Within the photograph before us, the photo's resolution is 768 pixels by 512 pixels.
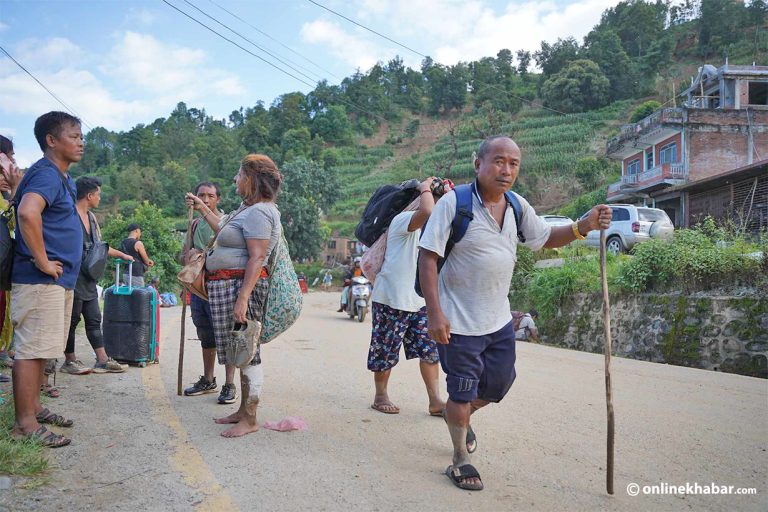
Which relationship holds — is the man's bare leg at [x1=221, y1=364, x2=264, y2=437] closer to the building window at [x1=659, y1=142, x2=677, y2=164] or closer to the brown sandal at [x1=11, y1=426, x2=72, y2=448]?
the brown sandal at [x1=11, y1=426, x2=72, y2=448]

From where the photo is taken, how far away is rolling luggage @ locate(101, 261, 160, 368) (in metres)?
6.12

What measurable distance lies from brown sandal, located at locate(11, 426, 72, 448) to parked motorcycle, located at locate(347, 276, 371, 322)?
11.5 meters

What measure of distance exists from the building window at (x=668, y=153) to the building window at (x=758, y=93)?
725 cm

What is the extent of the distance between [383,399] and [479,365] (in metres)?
1.74

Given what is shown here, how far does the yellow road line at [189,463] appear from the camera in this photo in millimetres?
2602

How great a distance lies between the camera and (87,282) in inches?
216

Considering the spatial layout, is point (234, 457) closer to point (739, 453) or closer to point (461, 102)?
point (739, 453)

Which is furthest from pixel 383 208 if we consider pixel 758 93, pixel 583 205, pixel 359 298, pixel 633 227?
pixel 758 93

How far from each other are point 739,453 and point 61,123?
16.2 feet

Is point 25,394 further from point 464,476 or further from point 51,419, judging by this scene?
point 464,476

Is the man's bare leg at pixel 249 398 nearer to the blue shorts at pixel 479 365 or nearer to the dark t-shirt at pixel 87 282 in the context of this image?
the blue shorts at pixel 479 365

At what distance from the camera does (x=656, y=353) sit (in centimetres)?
960

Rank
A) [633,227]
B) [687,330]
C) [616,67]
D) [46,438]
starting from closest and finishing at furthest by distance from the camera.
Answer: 1. [46,438]
2. [687,330]
3. [633,227]
4. [616,67]

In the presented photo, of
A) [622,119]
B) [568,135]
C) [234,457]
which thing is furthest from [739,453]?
[622,119]
